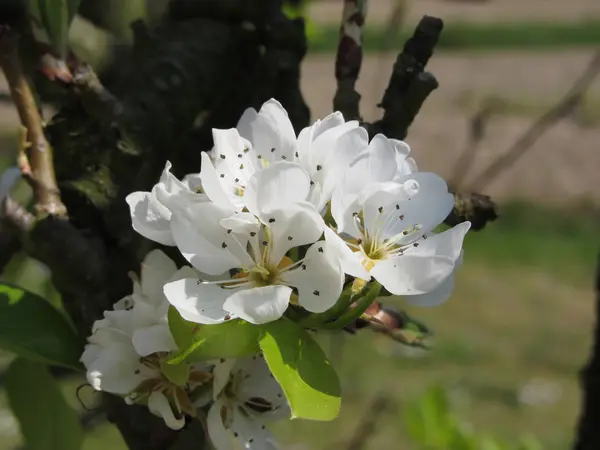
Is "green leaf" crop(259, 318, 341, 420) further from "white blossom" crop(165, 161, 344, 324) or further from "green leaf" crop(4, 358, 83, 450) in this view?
"green leaf" crop(4, 358, 83, 450)

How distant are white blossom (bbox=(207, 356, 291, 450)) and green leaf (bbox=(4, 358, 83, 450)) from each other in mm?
161

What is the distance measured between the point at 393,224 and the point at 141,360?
0.12m

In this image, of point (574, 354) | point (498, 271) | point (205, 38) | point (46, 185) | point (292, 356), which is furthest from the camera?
point (498, 271)

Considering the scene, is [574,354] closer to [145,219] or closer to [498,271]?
[498,271]

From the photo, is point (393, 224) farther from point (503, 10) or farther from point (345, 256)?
point (503, 10)

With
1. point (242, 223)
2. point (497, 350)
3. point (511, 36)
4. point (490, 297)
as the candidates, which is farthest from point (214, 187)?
point (511, 36)

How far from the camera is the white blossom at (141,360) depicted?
13.5 inches

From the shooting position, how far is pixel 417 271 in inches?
12.3

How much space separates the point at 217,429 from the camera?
0.35m

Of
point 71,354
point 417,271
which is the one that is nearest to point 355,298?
point 417,271

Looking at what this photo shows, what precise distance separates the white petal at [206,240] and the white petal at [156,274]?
0.14 feet

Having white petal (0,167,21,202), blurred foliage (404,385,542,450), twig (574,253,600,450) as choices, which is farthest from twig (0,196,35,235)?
twig (574,253,600,450)

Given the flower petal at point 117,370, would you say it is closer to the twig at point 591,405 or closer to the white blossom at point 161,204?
the white blossom at point 161,204

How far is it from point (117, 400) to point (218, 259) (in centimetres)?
14
